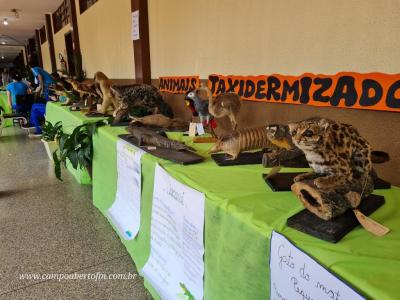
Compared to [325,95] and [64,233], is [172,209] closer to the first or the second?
[325,95]

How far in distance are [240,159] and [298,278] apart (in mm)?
562

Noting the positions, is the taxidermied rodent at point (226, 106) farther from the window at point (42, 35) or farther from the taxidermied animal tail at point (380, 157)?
the window at point (42, 35)

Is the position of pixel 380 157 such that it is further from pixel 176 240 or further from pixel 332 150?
pixel 176 240

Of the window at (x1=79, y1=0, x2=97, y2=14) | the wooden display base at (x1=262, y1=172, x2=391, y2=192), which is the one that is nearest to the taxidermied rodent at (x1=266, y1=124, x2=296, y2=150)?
the wooden display base at (x1=262, y1=172, x2=391, y2=192)

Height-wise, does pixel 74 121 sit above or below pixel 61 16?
below

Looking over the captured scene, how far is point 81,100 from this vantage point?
112 inches

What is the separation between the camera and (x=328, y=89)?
3.49 feet

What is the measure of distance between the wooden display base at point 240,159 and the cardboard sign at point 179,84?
0.86 m

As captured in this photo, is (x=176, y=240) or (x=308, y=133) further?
(x=176, y=240)

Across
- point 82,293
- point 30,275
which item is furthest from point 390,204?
point 30,275

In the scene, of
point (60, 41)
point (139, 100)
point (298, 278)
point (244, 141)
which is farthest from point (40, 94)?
point (298, 278)

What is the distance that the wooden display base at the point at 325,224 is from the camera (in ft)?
1.76

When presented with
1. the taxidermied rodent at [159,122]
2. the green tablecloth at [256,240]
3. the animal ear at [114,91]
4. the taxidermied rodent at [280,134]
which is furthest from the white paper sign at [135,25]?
the taxidermied rodent at [280,134]

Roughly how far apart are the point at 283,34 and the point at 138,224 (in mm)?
1023
